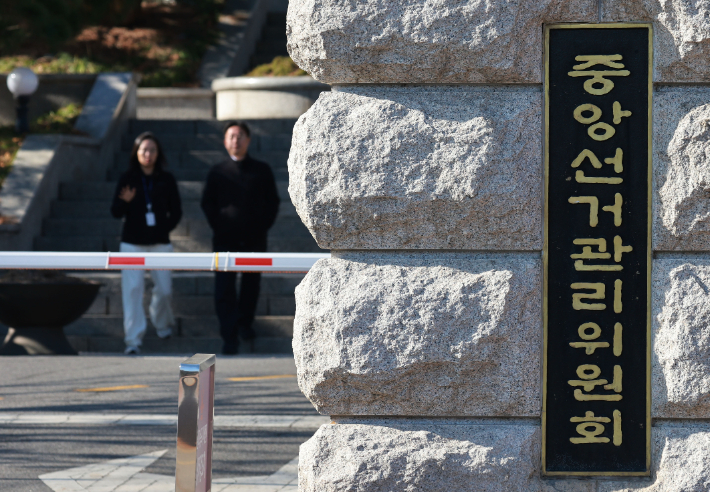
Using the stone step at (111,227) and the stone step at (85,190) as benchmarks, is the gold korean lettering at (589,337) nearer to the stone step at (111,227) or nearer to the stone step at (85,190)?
the stone step at (111,227)

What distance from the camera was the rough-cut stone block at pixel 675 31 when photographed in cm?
345

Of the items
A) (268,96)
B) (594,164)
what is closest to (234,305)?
(594,164)

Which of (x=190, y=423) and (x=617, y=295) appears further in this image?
(x=617, y=295)

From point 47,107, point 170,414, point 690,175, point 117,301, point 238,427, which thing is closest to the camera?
point 690,175

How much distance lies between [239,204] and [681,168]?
5.66 m

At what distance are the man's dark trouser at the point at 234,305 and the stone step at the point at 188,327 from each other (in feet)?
1.00

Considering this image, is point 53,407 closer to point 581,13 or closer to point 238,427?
point 238,427

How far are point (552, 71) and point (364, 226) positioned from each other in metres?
0.95

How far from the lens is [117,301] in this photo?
31.9 ft

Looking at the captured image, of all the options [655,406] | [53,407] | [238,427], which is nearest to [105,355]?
[53,407]

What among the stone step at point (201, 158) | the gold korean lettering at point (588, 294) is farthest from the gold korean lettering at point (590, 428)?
the stone step at point (201, 158)

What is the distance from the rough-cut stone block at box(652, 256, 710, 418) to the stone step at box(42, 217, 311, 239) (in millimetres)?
7554

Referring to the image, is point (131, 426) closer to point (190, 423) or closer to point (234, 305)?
point (234, 305)

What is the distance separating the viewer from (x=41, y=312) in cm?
862
